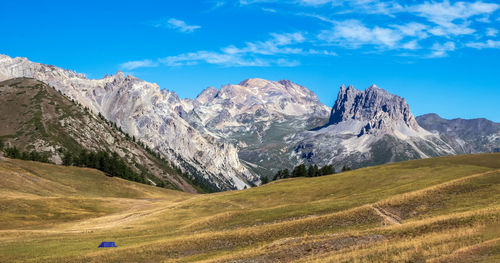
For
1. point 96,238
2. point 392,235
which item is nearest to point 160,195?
point 96,238

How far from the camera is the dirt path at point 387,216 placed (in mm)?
49872

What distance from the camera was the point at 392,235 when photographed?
39250 mm

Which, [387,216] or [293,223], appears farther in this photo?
[387,216]

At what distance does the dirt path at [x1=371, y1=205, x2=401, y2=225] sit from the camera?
164 ft

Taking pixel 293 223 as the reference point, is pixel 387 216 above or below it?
above

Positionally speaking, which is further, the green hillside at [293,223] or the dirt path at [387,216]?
the dirt path at [387,216]

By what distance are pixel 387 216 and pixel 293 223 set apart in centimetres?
1052

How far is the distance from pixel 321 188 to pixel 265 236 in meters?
45.4

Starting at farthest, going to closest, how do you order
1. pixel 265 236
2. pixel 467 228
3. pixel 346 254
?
pixel 265 236 → pixel 467 228 → pixel 346 254

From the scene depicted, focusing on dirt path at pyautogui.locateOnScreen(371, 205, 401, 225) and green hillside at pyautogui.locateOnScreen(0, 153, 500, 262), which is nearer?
green hillside at pyautogui.locateOnScreen(0, 153, 500, 262)

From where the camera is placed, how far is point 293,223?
51.4 metres

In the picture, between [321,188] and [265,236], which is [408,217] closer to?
[265,236]

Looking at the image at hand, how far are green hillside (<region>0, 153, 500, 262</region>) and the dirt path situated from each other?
17 cm

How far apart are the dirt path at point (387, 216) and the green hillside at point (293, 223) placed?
0.55ft
